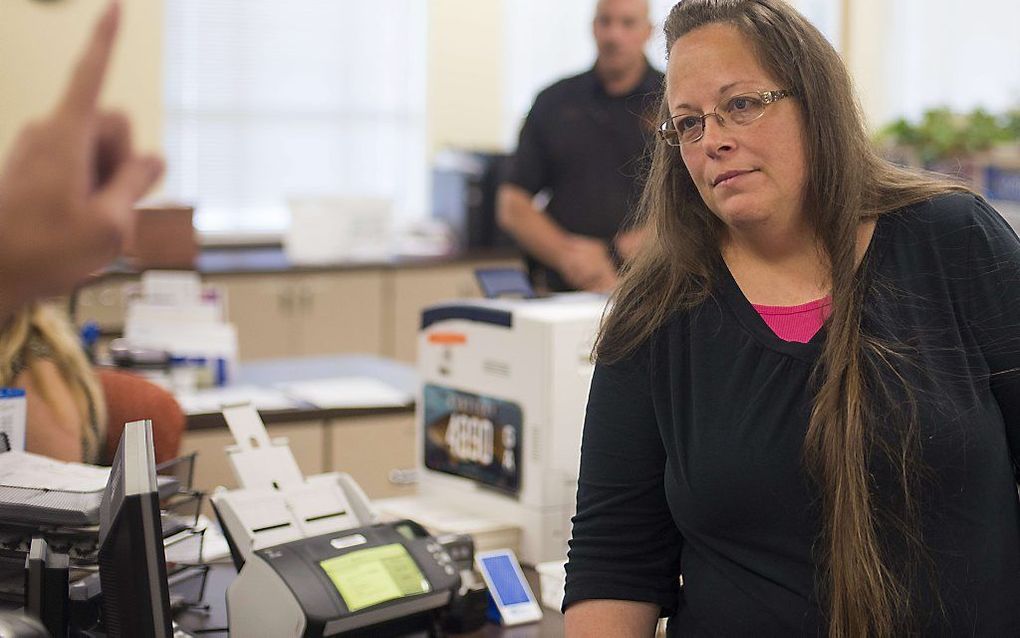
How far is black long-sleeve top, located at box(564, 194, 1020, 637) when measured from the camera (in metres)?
1.49

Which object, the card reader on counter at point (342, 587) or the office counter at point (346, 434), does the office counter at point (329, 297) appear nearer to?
the office counter at point (346, 434)

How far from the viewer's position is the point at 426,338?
8.00 ft

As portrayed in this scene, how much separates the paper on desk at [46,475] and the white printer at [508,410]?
0.68 meters

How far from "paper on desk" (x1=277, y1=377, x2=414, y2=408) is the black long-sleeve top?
1.84 meters

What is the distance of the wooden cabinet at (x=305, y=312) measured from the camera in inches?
193

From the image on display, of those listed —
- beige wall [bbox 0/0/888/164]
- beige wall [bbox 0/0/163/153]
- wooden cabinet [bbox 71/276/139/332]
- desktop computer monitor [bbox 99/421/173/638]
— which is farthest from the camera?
beige wall [bbox 0/0/888/164]

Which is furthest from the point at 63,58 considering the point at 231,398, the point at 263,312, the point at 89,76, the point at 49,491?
the point at 263,312

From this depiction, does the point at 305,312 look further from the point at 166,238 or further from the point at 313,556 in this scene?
the point at 313,556

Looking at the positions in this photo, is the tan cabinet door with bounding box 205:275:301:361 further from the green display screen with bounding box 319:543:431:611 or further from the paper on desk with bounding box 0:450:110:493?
the green display screen with bounding box 319:543:431:611

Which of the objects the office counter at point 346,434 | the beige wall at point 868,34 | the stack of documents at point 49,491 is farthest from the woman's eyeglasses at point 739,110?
the beige wall at point 868,34

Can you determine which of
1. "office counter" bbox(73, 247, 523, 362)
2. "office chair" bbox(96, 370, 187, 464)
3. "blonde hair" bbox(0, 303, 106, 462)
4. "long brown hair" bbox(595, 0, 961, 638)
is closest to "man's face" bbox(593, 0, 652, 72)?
A: "office counter" bbox(73, 247, 523, 362)

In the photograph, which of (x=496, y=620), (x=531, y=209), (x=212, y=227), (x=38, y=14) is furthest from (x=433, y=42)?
(x=496, y=620)

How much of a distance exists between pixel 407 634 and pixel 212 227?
3750mm

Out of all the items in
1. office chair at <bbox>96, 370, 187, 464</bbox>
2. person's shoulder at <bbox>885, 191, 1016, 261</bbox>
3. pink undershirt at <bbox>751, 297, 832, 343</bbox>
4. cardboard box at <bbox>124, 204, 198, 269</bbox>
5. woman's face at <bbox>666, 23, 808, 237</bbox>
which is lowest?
office chair at <bbox>96, 370, 187, 464</bbox>
